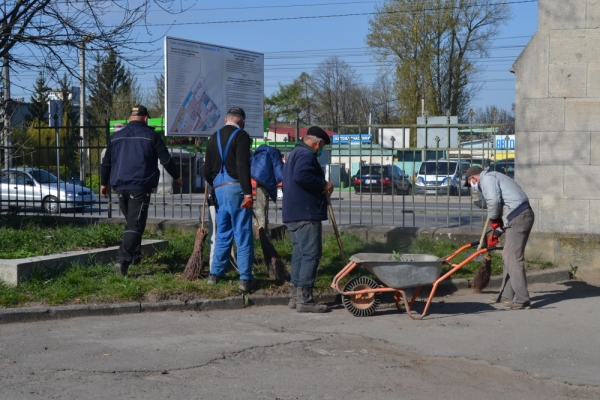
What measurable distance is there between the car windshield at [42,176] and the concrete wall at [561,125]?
7243 millimetres

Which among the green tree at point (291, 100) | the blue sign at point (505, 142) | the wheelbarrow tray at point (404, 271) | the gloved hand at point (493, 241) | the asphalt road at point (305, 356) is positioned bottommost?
the asphalt road at point (305, 356)

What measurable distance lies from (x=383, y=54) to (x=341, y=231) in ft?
91.1

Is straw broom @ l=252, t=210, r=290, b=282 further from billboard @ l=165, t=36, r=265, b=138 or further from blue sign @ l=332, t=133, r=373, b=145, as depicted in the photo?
blue sign @ l=332, t=133, r=373, b=145

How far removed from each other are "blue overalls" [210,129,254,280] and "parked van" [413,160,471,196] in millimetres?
3735

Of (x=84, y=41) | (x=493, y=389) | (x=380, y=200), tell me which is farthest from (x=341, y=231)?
(x=493, y=389)

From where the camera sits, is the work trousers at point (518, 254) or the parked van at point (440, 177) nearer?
the work trousers at point (518, 254)

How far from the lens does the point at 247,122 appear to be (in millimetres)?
11047

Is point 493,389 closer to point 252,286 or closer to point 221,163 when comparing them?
point 252,286

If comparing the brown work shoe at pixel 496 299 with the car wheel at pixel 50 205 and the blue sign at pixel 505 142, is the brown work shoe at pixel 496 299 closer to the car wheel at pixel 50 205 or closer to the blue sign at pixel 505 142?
the blue sign at pixel 505 142

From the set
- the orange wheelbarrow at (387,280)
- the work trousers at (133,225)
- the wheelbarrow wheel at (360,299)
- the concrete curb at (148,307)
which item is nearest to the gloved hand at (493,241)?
the orange wheelbarrow at (387,280)

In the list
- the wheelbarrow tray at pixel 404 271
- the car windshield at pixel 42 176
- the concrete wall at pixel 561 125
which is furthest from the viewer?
the car windshield at pixel 42 176

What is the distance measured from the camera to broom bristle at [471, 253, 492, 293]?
27.9ft

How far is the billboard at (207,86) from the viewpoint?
9961 mm

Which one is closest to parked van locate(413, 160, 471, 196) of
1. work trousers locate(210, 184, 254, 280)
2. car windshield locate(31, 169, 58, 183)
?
work trousers locate(210, 184, 254, 280)
